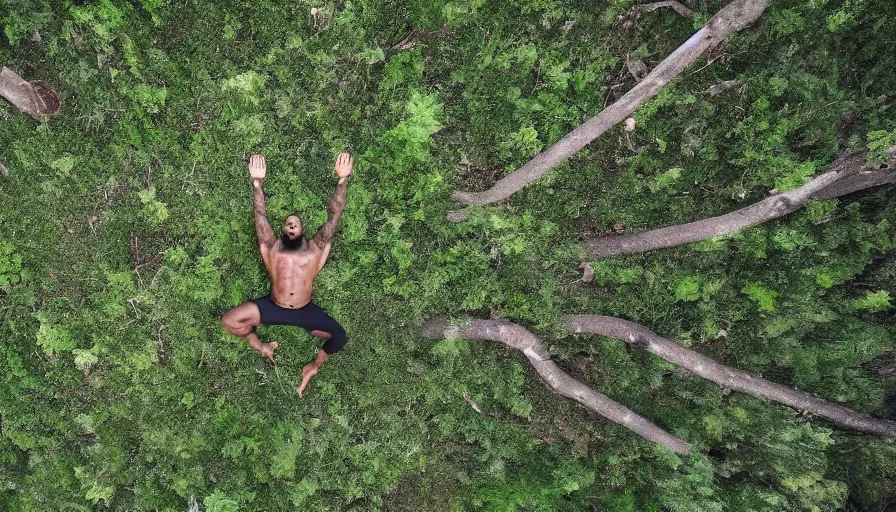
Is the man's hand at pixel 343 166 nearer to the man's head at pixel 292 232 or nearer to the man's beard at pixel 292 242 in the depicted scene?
the man's head at pixel 292 232

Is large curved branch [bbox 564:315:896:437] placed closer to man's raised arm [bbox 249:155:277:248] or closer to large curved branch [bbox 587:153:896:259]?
large curved branch [bbox 587:153:896:259]

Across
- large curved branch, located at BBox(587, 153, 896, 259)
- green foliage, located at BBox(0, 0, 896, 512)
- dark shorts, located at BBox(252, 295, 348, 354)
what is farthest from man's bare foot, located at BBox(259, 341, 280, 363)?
large curved branch, located at BBox(587, 153, 896, 259)

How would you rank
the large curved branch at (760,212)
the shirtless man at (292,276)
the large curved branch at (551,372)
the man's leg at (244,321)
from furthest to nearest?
the large curved branch at (551,372) → the man's leg at (244,321) → the large curved branch at (760,212) → the shirtless man at (292,276)

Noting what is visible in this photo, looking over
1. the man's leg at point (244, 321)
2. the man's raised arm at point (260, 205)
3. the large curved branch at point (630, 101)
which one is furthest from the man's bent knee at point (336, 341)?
the large curved branch at point (630, 101)

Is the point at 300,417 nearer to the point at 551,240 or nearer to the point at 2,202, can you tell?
the point at 551,240

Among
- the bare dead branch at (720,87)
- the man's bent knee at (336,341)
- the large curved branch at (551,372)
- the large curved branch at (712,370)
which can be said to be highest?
the bare dead branch at (720,87)

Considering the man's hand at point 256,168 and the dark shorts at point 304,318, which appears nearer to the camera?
the man's hand at point 256,168
